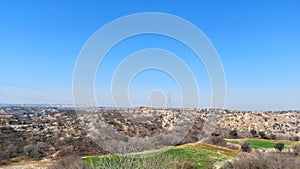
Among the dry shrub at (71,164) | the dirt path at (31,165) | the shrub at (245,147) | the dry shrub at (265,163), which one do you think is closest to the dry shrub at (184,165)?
the dry shrub at (265,163)

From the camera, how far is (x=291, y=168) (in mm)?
19844

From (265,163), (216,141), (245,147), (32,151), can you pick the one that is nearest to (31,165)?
(32,151)

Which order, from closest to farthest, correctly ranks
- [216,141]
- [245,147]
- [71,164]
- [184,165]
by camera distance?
[71,164] < [184,165] < [245,147] < [216,141]

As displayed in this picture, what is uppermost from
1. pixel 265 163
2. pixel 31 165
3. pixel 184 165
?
pixel 265 163

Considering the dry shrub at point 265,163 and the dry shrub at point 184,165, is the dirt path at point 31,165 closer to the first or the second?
the dry shrub at point 184,165

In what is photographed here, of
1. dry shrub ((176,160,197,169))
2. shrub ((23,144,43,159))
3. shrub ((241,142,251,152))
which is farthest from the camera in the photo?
shrub ((241,142,251,152))

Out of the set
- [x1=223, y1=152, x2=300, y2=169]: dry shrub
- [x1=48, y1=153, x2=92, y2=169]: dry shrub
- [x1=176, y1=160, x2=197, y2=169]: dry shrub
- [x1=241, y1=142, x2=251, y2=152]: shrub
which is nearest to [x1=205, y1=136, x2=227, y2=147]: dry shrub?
[x1=241, y1=142, x2=251, y2=152]: shrub

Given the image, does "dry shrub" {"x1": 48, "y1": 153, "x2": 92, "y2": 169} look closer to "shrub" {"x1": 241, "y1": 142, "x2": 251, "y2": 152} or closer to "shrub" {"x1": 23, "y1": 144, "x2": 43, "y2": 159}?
"shrub" {"x1": 23, "y1": 144, "x2": 43, "y2": 159}

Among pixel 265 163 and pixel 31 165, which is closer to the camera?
pixel 265 163

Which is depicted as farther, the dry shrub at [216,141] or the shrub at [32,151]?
the dry shrub at [216,141]

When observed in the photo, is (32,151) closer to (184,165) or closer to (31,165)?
(31,165)

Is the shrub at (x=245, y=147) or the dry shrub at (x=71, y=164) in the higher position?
the dry shrub at (x=71, y=164)

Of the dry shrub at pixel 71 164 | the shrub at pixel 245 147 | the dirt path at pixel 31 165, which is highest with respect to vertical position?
the dry shrub at pixel 71 164

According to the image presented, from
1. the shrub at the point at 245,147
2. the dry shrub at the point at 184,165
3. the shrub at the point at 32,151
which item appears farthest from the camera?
the shrub at the point at 245,147
